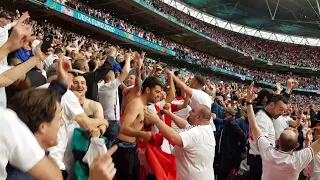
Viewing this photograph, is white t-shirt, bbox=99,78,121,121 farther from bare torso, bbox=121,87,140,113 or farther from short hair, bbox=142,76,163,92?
short hair, bbox=142,76,163,92

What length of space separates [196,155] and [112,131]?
37.5 inches

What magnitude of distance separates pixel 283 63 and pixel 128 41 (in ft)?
84.2

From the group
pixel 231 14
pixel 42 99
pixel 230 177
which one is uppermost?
pixel 231 14

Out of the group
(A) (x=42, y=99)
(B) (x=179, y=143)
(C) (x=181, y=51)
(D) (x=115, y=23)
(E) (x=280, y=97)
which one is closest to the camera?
(A) (x=42, y=99)

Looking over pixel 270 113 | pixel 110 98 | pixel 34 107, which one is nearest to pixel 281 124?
pixel 270 113

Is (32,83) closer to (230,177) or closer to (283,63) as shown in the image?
(230,177)

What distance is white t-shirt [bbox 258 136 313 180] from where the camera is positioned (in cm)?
359

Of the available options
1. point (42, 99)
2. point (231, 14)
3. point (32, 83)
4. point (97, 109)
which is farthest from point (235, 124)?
point (231, 14)

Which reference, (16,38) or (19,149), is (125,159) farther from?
(19,149)

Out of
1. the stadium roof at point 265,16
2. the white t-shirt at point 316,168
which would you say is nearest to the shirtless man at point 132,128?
the white t-shirt at point 316,168

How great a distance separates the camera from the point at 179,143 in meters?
3.18

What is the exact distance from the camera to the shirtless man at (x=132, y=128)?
3.70 metres

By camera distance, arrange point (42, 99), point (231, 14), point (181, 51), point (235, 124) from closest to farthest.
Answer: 1. point (42, 99)
2. point (235, 124)
3. point (181, 51)
4. point (231, 14)

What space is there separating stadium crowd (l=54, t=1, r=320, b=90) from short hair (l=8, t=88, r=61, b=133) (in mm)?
15743
